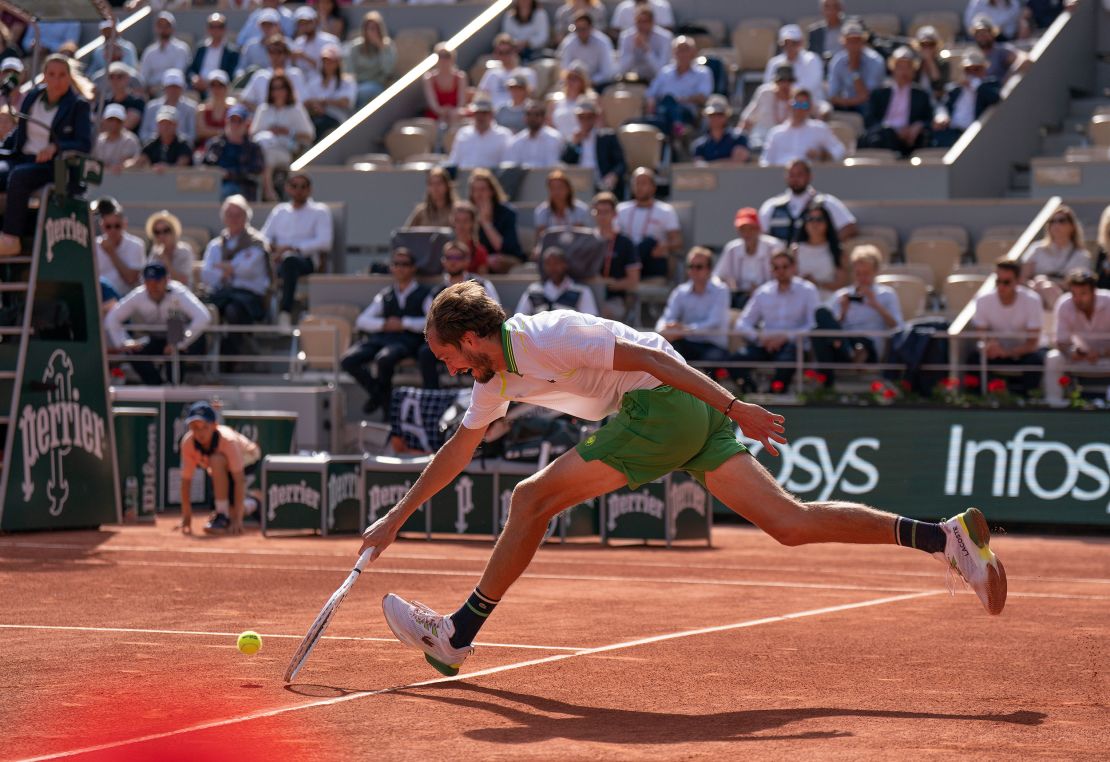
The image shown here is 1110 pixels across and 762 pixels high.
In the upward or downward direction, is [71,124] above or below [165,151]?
below

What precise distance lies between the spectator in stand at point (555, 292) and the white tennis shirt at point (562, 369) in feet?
35.3

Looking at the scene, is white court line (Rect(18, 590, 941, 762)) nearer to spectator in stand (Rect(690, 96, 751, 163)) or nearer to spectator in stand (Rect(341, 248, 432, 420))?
spectator in stand (Rect(341, 248, 432, 420))

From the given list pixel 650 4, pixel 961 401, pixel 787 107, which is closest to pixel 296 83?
pixel 650 4

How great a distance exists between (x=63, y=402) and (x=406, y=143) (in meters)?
9.82

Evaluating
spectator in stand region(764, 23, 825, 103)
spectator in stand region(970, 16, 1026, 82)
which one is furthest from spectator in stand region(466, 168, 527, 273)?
spectator in stand region(970, 16, 1026, 82)

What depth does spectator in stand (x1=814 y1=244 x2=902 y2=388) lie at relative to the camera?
59.4 feet

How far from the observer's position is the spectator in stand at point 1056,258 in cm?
1800

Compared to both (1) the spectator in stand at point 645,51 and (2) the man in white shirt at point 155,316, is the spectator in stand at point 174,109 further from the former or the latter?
(1) the spectator in stand at point 645,51

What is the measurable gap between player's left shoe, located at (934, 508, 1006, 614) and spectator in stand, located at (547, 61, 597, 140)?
1527 centimetres

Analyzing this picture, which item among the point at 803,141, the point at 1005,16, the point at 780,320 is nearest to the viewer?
the point at 780,320

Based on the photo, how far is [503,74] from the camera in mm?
24250

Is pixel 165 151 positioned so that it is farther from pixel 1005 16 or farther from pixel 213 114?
pixel 1005 16

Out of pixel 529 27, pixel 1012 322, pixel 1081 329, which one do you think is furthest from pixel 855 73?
pixel 1081 329

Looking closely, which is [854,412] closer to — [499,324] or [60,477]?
[60,477]
